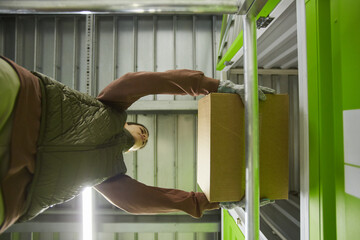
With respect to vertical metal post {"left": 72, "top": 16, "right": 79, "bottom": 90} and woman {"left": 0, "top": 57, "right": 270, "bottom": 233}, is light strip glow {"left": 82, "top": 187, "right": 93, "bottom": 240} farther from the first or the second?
vertical metal post {"left": 72, "top": 16, "right": 79, "bottom": 90}

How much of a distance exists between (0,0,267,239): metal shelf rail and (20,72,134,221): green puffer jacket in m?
0.35

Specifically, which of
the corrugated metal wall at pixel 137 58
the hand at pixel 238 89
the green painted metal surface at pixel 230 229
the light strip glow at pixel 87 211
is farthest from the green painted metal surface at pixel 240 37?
the light strip glow at pixel 87 211

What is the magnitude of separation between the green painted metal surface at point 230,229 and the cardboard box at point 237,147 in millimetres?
1061

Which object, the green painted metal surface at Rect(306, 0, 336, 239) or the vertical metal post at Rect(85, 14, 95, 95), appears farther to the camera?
the vertical metal post at Rect(85, 14, 95, 95)

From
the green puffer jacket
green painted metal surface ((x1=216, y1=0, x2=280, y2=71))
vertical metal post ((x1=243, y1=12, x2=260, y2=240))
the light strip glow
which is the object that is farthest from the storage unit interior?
vertical metal post ((x1=243, y1=12, x2=260, y2=240))

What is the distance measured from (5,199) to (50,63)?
3420mm

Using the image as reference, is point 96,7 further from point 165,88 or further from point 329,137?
point 329,137

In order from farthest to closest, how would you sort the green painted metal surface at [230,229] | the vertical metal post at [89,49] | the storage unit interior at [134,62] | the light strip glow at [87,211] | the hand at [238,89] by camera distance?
1. the storage unit interior at [134,62]
2. the vertical metal post at [89,49]
3. the light strip glow at [87,211]
4. the green painted metal surface at [230,229]
5. the hand at [238,89]

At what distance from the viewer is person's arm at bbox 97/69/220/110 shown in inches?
49.8

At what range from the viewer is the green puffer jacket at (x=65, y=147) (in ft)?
3.17

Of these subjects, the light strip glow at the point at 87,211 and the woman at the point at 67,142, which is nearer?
the woman at the point at 67,142

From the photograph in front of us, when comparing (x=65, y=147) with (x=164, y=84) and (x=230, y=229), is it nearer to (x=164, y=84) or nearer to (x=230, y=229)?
(x=164, y=84)

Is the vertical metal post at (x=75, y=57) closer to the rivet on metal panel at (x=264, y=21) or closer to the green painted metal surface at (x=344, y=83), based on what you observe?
the rivet on metal panel at (x=264, y=21)

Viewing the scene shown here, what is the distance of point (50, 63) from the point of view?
137 inches
